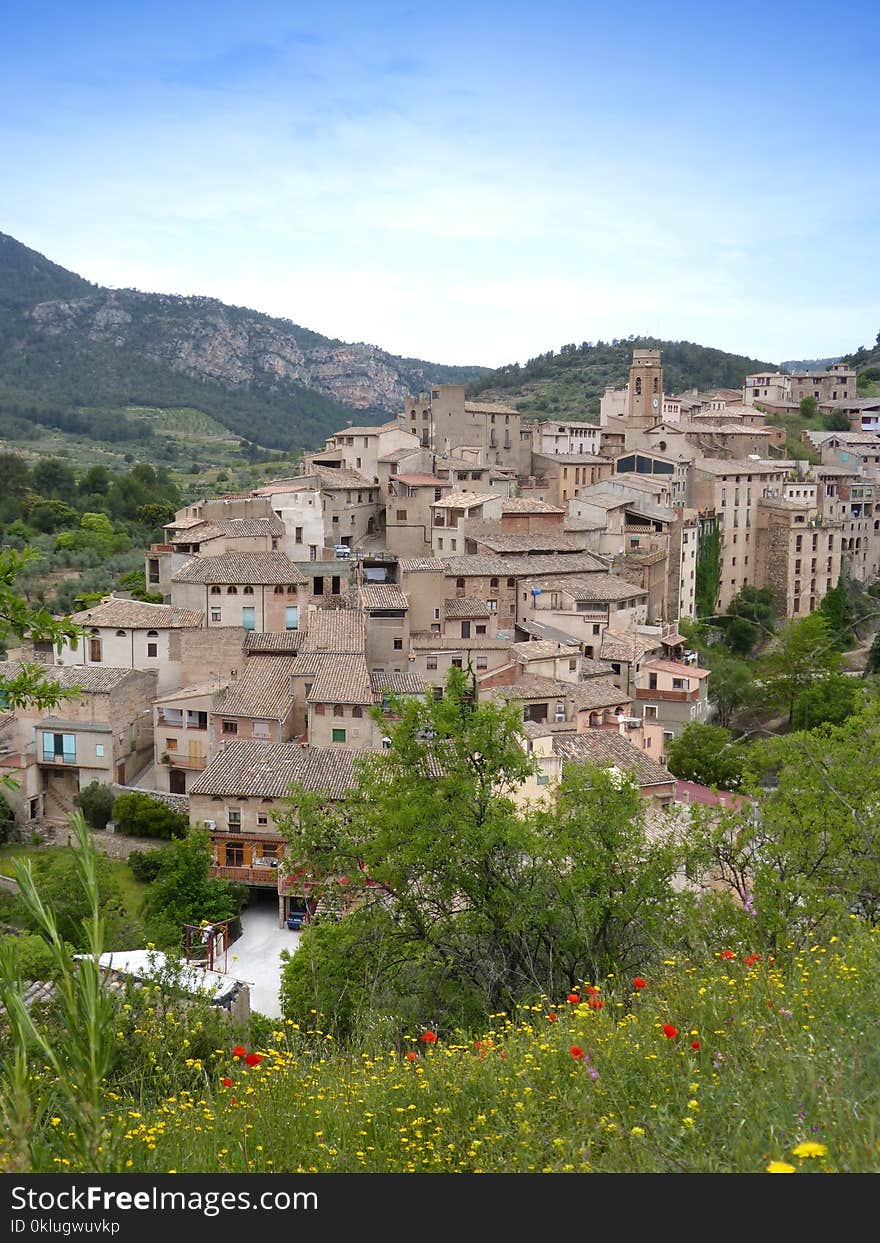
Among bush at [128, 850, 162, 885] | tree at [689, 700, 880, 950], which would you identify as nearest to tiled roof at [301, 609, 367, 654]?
bush at [128, 850, 162, 885]

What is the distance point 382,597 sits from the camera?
3152cm

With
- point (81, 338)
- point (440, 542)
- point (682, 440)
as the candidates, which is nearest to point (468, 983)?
point (440, 542)

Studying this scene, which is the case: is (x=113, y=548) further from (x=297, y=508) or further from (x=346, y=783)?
(x=346, y=783)

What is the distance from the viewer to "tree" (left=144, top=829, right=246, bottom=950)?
828 inches

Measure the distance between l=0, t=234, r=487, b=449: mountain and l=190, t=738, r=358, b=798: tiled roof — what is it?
71465mm

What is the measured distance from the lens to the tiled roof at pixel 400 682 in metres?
27.4

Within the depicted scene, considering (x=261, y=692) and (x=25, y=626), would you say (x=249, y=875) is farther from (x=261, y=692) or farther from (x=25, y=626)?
(x=25, y=626)

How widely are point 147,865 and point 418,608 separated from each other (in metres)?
11.3

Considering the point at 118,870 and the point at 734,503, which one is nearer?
the point at 118,870

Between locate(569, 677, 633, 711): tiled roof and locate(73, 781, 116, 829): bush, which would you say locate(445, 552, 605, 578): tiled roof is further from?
locate(73, 781, 116, 829): bush

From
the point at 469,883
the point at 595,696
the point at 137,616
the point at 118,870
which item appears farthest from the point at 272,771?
the point at 469,883

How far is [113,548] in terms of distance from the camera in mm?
47031

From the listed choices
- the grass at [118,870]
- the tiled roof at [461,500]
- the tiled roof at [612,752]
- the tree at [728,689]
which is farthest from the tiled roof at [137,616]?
the tree at [728,689]
